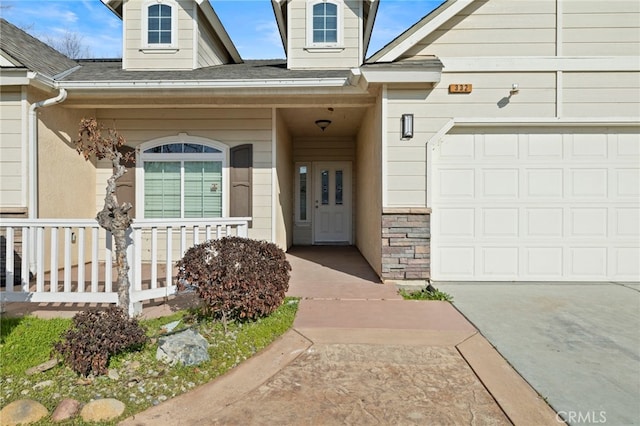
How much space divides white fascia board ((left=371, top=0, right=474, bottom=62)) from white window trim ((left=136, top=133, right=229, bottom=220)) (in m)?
3.28

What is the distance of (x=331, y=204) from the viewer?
30.9ft

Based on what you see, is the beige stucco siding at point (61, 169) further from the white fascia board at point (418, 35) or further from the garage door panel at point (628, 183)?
the garage door panel at point (628, 183)

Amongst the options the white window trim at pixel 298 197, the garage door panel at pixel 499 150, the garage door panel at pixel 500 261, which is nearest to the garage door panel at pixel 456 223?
the garage door panel at pixel 500 261

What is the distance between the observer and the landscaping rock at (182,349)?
2.54 m

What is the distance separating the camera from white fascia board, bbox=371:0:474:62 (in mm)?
4809

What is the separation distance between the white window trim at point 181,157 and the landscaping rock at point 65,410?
441cm

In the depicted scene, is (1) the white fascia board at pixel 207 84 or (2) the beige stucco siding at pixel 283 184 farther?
(2) the beige stucco siding at pixel 283 184

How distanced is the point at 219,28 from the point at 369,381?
8048 mm

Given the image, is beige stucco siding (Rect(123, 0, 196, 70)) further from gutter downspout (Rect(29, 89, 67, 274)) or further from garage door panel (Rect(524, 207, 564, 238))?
garage door panel (Rect(524, 207, 564, 238))

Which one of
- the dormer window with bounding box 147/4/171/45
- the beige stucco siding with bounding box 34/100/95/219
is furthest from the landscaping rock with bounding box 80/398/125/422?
the dormer window with bounding box 147/4/171/45

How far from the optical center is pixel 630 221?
16.5 ft

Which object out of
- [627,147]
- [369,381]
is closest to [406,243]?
[369,381]

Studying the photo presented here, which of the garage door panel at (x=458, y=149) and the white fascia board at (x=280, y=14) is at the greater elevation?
the white fascia board at (x=280, y=14)

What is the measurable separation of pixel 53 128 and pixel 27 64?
100cm
